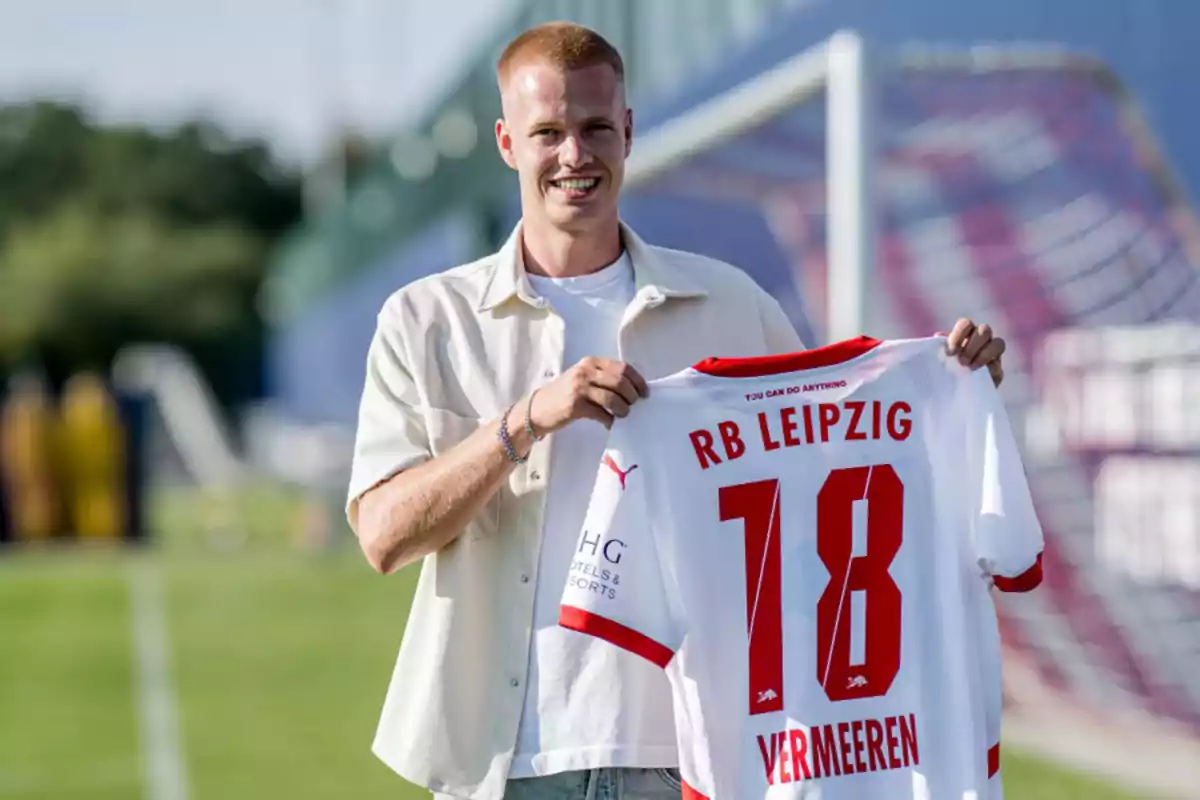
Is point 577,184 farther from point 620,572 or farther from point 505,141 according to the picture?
point 620,572

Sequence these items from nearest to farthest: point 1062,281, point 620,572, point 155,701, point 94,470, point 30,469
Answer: point 620,572 < point 1062,281 < point 155,701 < point 30,469 < point 94,470

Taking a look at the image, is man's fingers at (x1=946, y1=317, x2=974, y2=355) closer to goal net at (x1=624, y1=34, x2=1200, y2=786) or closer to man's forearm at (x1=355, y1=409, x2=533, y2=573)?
man's forearm at (x1=355, y1=409, x2=533, y2=573)

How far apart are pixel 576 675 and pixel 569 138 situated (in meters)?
0.79

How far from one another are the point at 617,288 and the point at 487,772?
0.75 metres

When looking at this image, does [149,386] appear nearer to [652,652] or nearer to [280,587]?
[280,587]

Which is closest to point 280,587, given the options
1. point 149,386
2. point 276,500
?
point 276,500

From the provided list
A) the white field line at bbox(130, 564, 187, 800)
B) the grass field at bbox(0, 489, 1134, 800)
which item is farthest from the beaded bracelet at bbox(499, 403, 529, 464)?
the white field line at bbox(130, 564, 187, 800)

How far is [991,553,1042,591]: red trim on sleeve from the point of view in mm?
3008

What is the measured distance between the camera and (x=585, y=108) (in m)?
2.88

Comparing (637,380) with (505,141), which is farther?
(505,141)

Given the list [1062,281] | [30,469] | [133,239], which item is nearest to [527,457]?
[1062,281]

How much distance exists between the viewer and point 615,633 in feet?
9.28

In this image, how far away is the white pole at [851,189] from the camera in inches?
177

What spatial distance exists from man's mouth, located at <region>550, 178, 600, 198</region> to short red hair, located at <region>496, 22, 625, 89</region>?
160 millimetres
